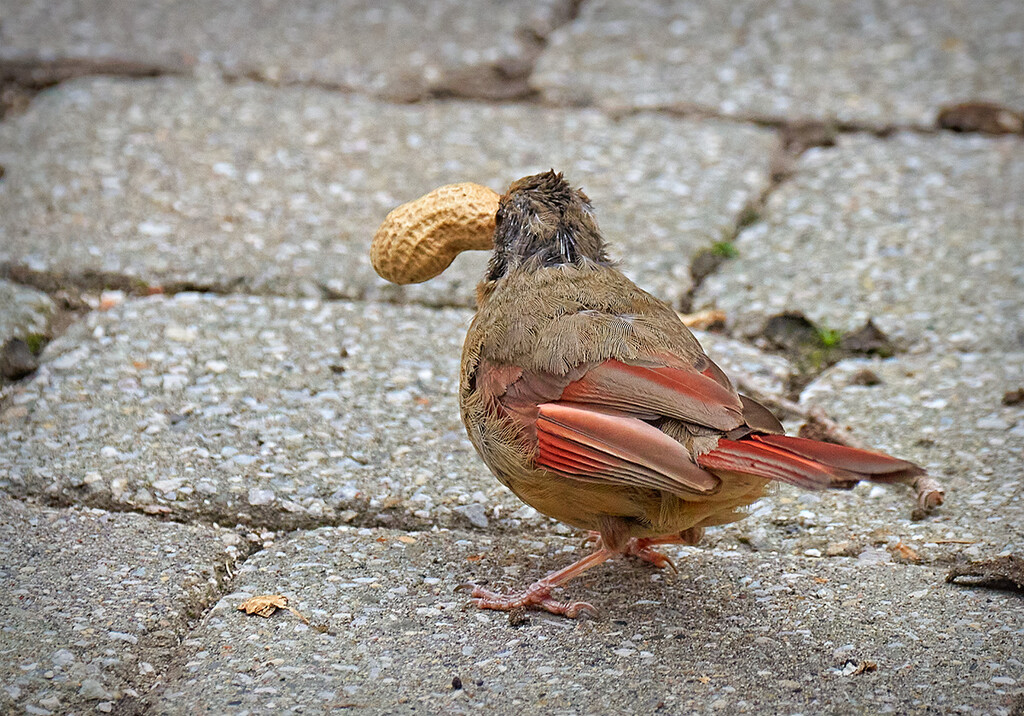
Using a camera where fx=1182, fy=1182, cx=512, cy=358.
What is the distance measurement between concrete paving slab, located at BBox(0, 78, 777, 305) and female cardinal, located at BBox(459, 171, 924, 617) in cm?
108

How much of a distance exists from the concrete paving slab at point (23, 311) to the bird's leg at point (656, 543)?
1.97 meters

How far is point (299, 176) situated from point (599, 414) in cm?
254

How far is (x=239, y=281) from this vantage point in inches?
157

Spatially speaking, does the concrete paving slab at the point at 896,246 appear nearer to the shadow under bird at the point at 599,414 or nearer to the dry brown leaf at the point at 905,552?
the dry brown leaf at the point at 905,552

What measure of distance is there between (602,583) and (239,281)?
181cm

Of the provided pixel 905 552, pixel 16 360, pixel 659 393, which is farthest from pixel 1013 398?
pixel 16 360

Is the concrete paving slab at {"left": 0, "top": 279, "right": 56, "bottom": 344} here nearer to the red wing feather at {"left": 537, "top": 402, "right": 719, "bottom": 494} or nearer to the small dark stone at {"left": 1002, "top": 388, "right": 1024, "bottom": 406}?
the red wing feather at {"left": 537, "top": 402, "right": 719, "bottom": 494}

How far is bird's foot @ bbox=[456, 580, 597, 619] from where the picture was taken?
262 cm

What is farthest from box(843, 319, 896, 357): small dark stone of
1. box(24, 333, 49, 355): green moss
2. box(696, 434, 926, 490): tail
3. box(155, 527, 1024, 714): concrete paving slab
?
box(24, 333, 49, 355): green moss

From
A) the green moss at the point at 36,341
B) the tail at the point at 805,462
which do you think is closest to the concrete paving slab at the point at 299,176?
the green moss at the point at 36,341

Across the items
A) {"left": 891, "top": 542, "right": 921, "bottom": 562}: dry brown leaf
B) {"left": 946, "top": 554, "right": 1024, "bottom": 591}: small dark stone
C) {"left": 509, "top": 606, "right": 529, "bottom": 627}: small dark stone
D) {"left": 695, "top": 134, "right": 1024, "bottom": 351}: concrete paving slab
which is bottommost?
{"left": 509, "top": 606, "right": 529, "bottom": 627}: small dark stone

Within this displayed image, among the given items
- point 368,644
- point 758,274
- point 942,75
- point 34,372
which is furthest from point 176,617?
point 942,75

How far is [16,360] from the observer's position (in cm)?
345

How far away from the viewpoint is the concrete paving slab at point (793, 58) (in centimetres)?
522
